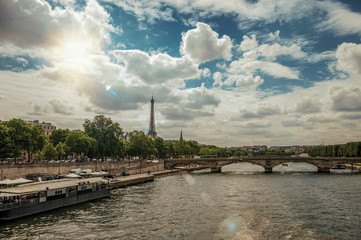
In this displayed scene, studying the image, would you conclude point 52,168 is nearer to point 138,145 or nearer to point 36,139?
point 36,139

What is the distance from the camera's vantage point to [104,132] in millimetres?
97250

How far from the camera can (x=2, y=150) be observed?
5897 centimetres

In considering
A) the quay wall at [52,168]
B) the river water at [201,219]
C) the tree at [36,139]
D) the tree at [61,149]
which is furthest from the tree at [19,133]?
the river water at [201,219]

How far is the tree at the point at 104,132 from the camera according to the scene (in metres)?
95.9

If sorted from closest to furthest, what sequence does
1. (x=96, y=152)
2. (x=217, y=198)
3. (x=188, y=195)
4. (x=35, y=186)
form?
(x=35, y=186)
(x=217, y=198)
(x=188, y=195)
(x=96, y=152)

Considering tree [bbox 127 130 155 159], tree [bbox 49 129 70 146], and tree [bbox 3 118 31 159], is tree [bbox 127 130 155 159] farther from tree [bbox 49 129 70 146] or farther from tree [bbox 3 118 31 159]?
tree [bbox 3 118 31 159]

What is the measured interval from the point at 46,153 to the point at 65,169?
13284 mm

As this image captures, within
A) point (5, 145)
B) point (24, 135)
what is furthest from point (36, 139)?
point (5, 145)

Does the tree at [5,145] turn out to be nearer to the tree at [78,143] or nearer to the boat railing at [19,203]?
the tree at [78,143]

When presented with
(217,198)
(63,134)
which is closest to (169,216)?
(217,198)

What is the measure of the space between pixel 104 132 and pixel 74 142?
43.1ft

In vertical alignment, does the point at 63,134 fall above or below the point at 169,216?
above

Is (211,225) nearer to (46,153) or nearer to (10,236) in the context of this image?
(10,236)

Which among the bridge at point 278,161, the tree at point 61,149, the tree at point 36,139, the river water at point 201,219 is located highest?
the tree at point 36,139
